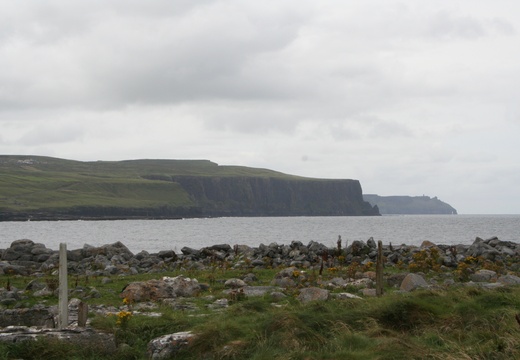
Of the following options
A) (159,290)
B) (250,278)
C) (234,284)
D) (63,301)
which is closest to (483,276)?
(250,278)

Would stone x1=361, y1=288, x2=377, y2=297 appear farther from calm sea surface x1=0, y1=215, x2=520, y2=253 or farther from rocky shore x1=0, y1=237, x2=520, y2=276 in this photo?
calm sea surface x1=0, y1=215, x2=520, y2=253

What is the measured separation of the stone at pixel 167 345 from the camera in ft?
40.8

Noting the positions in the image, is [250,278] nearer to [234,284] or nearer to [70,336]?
[234,284]

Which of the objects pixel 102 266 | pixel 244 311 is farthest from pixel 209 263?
pixel 244 311

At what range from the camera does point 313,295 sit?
1694 centimetres

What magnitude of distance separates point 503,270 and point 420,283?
25.6 feet

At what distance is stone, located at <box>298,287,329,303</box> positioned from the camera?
16612 mm

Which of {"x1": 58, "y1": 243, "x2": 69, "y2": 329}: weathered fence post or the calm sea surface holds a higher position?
{"x1": 58, "y1": 243, "x2": 69, "y2": 329}: weathered fence post

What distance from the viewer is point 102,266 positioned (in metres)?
31.0

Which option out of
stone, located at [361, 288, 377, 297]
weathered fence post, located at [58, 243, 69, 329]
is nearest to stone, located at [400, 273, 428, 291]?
stone, located at [361, 288, 377, 297]

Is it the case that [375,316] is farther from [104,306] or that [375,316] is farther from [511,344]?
[104,306]

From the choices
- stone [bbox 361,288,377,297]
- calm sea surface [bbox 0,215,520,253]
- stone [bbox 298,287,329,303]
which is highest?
stone [bbox 298,287,329,303]

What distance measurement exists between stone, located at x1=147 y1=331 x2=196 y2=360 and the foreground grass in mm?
155

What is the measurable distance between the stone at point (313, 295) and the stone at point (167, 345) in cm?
463
